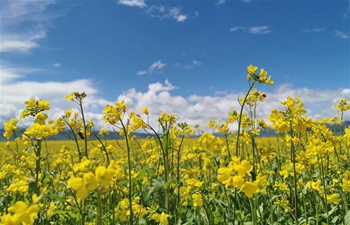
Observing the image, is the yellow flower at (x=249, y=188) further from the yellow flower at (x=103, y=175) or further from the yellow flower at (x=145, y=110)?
the yellow flower at (x=145, y=110)

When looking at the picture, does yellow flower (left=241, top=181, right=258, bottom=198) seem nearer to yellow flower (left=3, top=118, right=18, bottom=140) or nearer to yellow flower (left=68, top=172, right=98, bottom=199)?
yellow flower (left=68, top=172, right=98, bottom=199)

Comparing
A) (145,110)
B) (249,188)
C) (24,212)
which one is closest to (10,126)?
(145,110)

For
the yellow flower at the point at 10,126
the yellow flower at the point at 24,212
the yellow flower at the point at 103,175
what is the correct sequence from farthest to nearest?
the yellow flower at the point at 10,126
the yellow flower at the point at 103,175
the yellow flower at the point at 24,212

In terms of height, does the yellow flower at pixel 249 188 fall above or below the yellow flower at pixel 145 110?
below

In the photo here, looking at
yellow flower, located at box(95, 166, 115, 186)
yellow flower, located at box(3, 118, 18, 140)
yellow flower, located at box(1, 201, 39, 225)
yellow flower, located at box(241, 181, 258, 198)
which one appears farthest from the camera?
yellow flower, located at box(3, 118, 18, 140)

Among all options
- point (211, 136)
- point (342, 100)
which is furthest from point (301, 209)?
point (342, 100)

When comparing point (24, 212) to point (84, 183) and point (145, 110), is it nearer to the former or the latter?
point (84, 183)

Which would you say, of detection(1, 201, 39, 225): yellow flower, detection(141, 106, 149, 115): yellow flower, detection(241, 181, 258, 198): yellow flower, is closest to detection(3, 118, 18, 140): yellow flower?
detection(141, 106, 149, 115): yellow flower

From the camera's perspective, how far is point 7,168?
13.2 ft

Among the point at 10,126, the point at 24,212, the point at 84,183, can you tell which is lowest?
the point at 24,212

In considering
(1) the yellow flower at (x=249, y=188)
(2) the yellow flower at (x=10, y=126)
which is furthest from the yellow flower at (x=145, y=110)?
(1) the yellow flower at (x=249, y=188)

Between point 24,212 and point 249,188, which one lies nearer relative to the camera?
point 24,212

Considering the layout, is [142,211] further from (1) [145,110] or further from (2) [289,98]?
(2) [289,98]

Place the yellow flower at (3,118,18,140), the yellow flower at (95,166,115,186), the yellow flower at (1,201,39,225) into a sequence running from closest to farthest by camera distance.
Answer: the yellow flower at (1,201,39,225), the yellow flower at (95,166,115,186), the yellow flower at (3,118,18,140)
